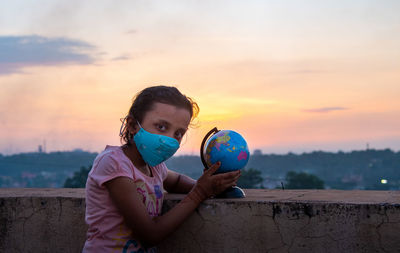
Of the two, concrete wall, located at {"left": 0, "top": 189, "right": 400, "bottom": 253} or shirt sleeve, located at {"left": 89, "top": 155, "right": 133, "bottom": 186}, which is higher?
shirt sleeve, located at {"left": 89, "top": 155, "right": 133, "bottom": 186}

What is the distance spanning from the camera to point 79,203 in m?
3.92

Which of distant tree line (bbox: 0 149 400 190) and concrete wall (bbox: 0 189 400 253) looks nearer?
concrete wall (bbox: 0 189 400 253)

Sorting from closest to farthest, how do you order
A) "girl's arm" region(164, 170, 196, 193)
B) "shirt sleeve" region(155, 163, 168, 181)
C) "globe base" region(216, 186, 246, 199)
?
"shirt sleeve" region(155, 163, 168, 181) → "globe base" region(216, 186, 246, 199) → "girl's arm" region(164, 170, 196, 193)

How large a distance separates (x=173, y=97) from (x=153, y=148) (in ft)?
1.15

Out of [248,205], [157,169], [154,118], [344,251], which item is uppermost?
[154,118]

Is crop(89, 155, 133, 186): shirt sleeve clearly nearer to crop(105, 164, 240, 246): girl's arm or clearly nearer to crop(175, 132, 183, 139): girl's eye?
crop(105, 164, 240, 246): girl's arm

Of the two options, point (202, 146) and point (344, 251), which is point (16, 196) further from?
point (344, 251)

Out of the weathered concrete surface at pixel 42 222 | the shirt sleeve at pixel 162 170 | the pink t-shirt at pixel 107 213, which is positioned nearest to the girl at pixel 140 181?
the pink t-shirt at pixel 107 213

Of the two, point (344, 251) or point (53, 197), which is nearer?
point (344, 251)

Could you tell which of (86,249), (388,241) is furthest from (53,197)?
(388,241)

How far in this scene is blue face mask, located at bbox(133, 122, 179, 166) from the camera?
3135 millimetres

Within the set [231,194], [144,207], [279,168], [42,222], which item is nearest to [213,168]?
[231,194]

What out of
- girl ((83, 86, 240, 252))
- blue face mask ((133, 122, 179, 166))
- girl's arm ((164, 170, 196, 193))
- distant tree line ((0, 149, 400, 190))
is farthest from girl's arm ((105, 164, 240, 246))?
distant tree line ((0, 149, 400, 190))

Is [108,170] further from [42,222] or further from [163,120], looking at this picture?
[42,222]
